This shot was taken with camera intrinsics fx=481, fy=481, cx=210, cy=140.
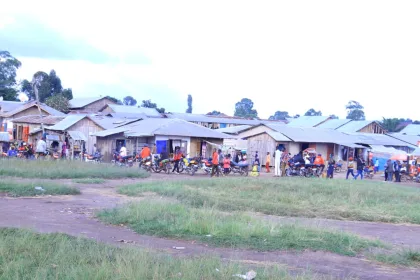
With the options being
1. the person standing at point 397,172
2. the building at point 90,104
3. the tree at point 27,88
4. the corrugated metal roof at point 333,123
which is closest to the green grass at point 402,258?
the person standing at point 397,172

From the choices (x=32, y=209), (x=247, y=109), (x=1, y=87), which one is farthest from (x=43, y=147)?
(x=247, y=109)

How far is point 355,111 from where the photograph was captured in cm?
8569

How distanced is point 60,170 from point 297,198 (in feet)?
33.8

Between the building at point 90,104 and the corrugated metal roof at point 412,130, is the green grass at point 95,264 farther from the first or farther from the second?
the corrugated metal roof at point 412,130

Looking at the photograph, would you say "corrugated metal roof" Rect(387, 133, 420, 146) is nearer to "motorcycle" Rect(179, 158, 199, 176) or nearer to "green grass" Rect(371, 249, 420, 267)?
"motorcycle" Rect(179, 158, 199, 176)

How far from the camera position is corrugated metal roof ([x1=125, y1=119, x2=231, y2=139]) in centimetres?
3134

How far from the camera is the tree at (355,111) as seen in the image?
8519cm

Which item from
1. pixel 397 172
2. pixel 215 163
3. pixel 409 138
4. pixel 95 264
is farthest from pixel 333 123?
pixel 95 264

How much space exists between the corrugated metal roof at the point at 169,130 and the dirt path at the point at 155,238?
1634 cm

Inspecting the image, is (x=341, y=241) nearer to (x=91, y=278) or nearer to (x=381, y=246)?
(x=381, y=246)

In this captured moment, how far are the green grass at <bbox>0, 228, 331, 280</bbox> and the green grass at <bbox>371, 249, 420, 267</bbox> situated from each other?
2434 millimetres

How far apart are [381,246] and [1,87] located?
65.8m

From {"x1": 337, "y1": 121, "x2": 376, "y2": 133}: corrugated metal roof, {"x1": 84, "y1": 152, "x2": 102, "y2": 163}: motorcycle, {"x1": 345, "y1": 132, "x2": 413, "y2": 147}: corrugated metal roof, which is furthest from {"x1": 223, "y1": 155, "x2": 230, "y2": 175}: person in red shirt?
{"x1": 337, "y1": 121, "x2": 376, "y2": 133}: corrugated metal roof

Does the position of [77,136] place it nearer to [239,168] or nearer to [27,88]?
[239,168]
